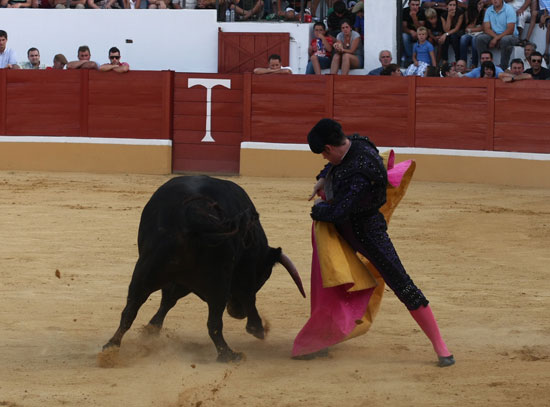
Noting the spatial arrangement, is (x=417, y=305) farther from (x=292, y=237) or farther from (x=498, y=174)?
(x=498, y=174)

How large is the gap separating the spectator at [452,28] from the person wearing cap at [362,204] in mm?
7698

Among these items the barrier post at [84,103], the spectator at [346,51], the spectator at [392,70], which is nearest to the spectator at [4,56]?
the barrier post at [84,103]

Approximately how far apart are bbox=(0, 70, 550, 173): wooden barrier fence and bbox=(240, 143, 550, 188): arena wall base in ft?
0.30

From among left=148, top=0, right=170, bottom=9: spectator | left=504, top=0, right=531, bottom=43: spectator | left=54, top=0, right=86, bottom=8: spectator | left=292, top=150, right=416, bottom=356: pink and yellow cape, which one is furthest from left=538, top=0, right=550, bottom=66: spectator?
left=292, top=150, right=416, bottom=356: pink and yellow cape

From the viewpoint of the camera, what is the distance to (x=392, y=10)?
11.7 metres

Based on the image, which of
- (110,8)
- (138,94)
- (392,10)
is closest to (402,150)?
(392,10)

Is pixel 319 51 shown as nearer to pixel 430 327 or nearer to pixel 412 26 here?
pixel 412 26

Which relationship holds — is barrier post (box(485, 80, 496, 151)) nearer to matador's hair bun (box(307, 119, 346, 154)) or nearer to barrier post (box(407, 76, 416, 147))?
barrier post (box(407, 76, 416, 147))

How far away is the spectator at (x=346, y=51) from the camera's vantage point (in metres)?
11.3

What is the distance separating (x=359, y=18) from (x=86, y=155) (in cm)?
373

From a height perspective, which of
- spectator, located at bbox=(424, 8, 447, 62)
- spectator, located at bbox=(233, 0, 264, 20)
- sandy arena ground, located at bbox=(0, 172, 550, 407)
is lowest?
sandy arena ground, located at bbox=(0, 172, 550, 407)

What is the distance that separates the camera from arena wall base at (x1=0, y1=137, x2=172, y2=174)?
10.9 m

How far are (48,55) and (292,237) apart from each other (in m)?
6.82

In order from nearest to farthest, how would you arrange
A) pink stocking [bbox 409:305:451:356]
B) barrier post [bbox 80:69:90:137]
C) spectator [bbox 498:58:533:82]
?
1. pink stocking [bbox 409:305:451:356]
2. spectator [bbox 498:58:533:82]
3. barrier post [bbox 80:69:90:137]
